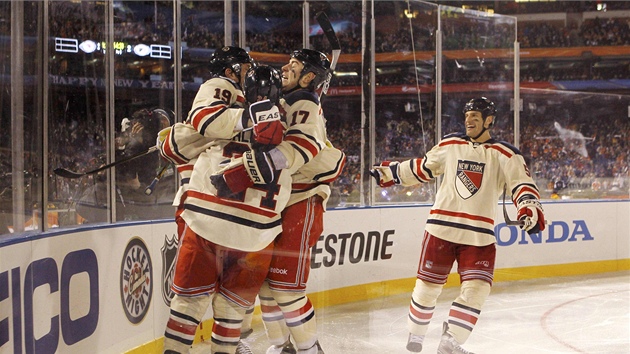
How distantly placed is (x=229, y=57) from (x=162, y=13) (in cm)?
139

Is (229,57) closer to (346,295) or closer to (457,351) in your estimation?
(457,351)

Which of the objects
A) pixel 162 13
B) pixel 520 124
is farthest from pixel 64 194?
pixel 520 124

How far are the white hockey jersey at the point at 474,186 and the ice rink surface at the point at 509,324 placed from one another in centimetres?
60

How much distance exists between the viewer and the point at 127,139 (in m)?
3.38

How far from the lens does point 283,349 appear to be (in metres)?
3.42

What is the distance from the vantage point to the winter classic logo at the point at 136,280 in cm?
311

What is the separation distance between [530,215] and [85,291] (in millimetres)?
→ 1816

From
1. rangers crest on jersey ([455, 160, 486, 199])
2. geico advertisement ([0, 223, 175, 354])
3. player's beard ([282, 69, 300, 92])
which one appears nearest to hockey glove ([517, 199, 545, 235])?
rangers crest on jersey ([455, 160, 486, 199])

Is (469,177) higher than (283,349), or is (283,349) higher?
(469,177)

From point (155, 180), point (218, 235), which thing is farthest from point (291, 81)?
point (155, 180)

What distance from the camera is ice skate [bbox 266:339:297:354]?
3.40 meters

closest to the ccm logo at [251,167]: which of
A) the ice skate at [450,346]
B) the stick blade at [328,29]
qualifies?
the ice skate at [450,346]

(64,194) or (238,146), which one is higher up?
(238,146)

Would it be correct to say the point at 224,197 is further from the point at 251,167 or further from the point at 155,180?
the point at 155,180
